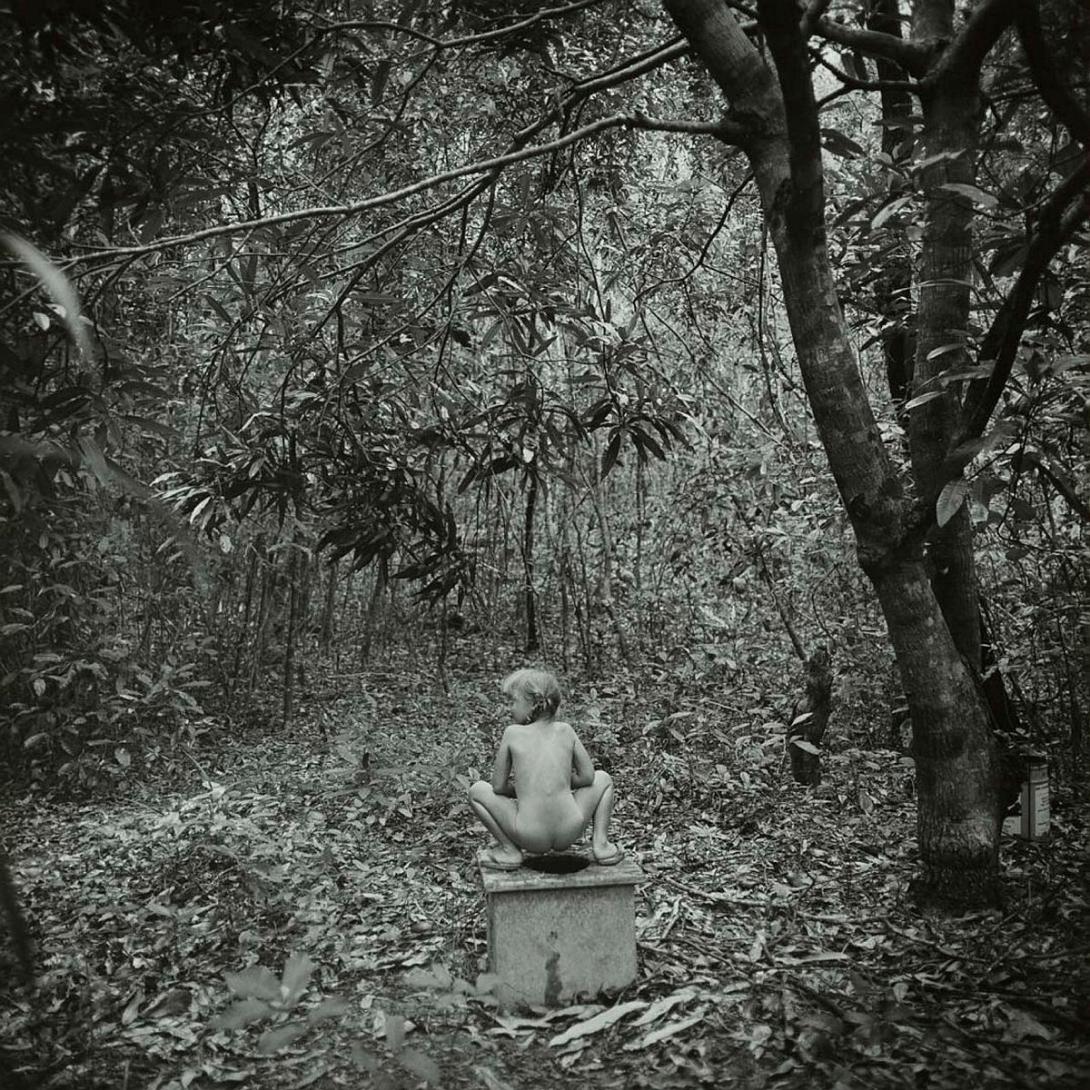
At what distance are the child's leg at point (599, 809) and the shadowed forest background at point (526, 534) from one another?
43 cm

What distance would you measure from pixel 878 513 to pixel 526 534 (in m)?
4.44

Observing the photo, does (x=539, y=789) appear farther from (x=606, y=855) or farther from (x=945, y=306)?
(x=945, y=306)

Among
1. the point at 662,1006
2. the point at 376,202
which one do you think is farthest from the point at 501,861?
the point at 376,202

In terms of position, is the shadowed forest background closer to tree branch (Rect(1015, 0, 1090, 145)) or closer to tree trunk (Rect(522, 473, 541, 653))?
tree branch (Rect(1015, 0, 1090, 145))

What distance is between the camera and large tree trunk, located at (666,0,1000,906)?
9.89 feet

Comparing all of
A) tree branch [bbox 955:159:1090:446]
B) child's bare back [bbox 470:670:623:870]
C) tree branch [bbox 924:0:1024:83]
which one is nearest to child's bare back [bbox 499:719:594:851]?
child's bare back [bbox 470:670:623:870]

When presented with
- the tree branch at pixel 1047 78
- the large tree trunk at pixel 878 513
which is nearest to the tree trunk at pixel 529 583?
the large tree trunk at pixel 878 513

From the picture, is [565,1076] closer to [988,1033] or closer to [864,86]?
[988,1033]

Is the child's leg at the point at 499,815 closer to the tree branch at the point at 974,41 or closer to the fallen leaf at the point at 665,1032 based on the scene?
the fallen leaf at the point at 665,1032

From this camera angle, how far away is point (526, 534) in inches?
288

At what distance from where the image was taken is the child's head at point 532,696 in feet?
10.3

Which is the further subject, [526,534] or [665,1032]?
[526,534]

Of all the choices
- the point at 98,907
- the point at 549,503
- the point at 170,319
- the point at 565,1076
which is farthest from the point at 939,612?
the point at 549,503

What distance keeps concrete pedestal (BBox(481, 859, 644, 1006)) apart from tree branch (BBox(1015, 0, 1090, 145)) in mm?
2291
